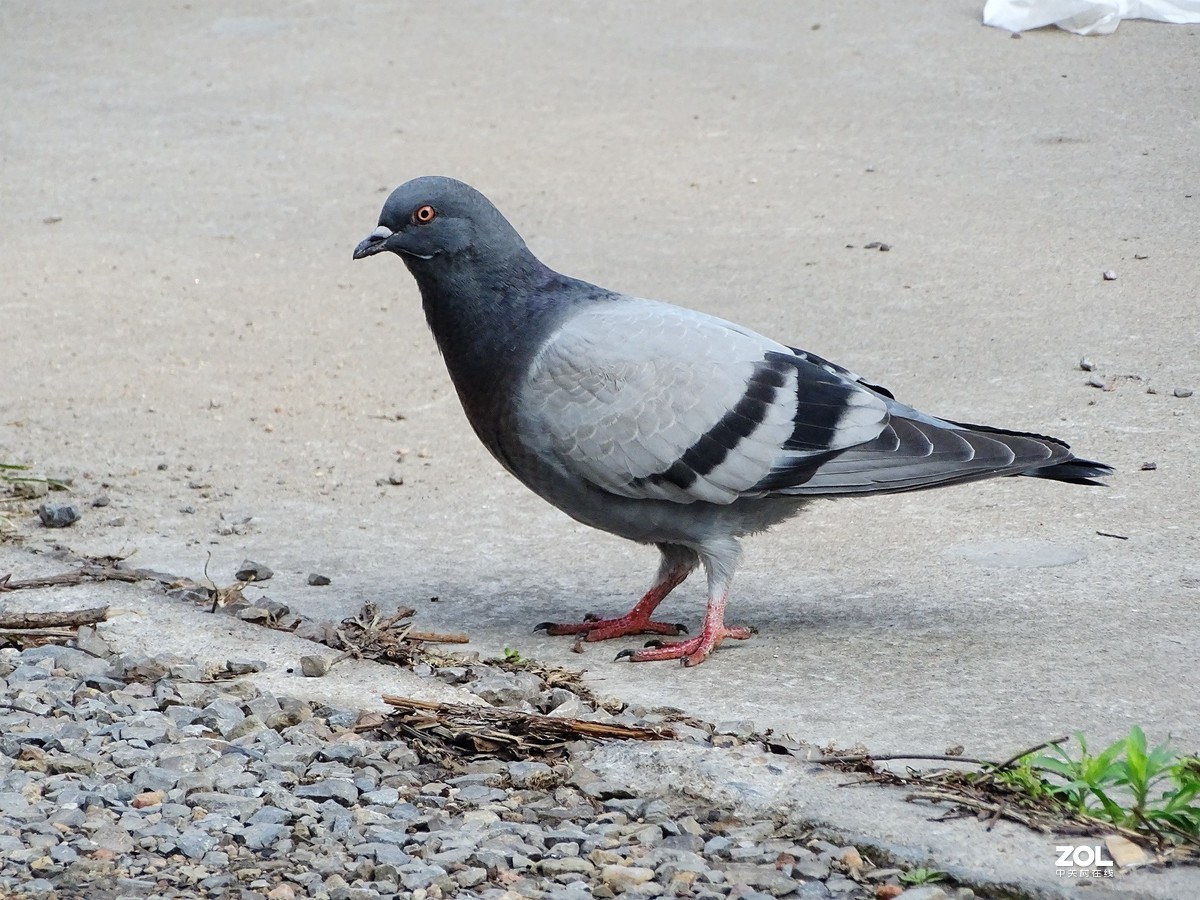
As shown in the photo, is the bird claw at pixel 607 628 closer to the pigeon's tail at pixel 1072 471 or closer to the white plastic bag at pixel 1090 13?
the pigeon's tail at pixel 1072 471

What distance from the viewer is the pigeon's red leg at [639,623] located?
13.5 feet

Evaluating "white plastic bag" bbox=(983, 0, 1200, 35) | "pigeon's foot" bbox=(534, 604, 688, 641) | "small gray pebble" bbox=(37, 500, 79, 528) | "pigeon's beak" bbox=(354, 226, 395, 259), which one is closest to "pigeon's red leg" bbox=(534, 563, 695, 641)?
"pigeon's foot" bbox=(534, 604, 688, 641)

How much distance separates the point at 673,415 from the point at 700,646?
0.58 meters

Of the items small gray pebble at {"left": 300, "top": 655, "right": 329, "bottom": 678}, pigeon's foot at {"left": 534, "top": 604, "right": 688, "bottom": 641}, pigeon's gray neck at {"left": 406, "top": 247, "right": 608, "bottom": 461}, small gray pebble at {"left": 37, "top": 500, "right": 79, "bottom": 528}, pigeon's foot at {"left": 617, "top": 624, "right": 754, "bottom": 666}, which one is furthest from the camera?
small gray pebble at {"left": 37, "top": 500, "right": 79, "bottom": 528}

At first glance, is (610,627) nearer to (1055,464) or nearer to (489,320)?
(489,320)

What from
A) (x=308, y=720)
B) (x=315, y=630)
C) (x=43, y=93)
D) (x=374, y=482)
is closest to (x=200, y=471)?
(x=374, y=482)

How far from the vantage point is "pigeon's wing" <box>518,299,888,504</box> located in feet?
12.8

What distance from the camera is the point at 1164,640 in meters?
3.69

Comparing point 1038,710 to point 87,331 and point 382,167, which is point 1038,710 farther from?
point 382,167

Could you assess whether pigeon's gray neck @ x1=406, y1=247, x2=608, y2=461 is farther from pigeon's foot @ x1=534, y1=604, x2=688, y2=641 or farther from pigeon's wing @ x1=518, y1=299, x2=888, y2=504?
pigeon's foot @ x1=534, y1=604, x2=688, y2=641

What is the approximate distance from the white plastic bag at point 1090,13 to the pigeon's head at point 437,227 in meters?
6.73

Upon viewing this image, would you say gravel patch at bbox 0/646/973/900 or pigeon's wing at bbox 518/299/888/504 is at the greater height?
pigeon's wing at bbox 518/299/888/504

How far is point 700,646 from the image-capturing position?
12.8 feet

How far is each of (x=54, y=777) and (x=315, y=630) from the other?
3.21 feet
